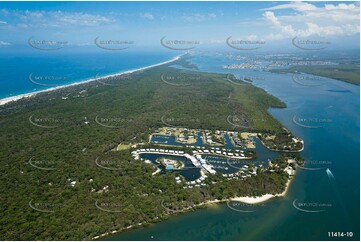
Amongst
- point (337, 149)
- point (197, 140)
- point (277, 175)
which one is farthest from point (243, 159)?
point (337, 149)

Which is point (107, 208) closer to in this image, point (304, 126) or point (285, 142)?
point (285, 142)

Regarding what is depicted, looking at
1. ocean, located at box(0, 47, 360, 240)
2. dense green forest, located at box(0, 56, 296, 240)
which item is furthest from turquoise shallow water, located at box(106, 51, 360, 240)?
dense green forest, located at box(0, 56, 296, 240)

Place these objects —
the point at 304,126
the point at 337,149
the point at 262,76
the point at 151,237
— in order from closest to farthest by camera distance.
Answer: the point at 151,237
the point at 337,149
the point at 304,126
the point at 262,76

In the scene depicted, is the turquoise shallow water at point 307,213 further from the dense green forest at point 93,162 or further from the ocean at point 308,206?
the dense green forest at point 93,162

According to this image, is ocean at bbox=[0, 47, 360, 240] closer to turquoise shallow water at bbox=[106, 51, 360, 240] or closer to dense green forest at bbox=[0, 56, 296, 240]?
turquoise shallow water at bbox=[106, 51, 360, 240]

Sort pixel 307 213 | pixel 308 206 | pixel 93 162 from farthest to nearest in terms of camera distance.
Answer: pixel 93 162 → pixel 308 206 → pixel 307 213

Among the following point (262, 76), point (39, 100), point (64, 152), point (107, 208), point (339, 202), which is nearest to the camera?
point (107, 208)

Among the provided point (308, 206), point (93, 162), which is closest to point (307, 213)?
point (308, 206)

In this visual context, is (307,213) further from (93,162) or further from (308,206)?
(93,162)
